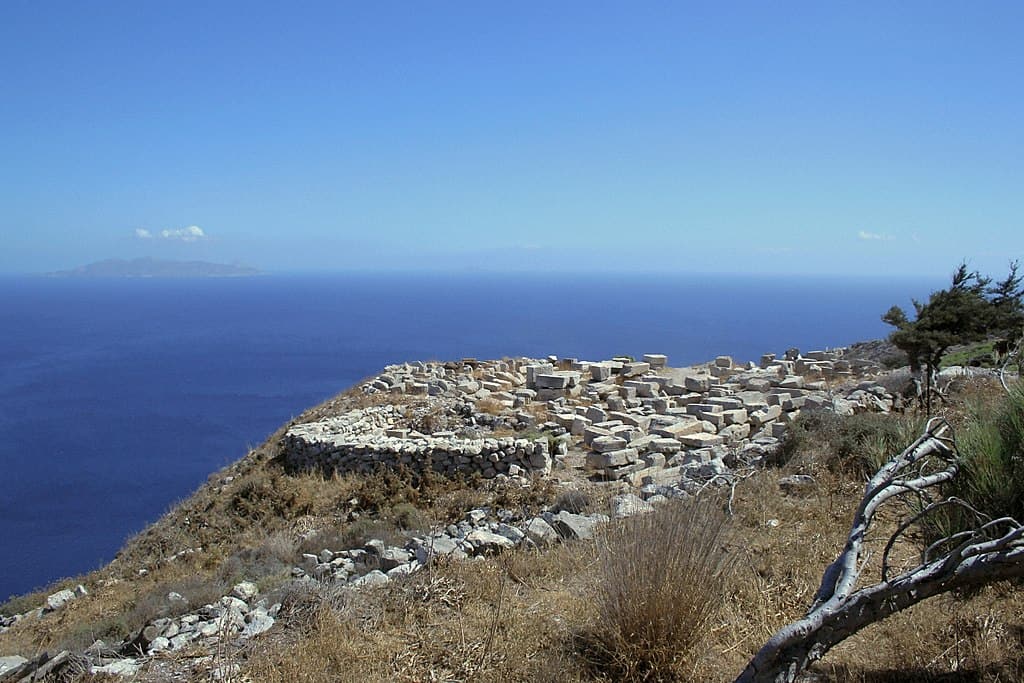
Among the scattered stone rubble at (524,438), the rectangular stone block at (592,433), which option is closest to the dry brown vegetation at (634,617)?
the scattered stone rubble at (524,438)

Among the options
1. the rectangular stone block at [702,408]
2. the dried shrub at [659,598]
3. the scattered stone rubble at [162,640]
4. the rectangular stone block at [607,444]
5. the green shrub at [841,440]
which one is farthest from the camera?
the rectangular stone block at [702,408]

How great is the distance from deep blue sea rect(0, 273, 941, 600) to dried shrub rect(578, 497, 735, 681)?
1026 inches

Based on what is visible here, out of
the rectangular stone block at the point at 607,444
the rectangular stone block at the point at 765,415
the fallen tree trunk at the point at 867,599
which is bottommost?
the rectangular stone block at the point at 607,444

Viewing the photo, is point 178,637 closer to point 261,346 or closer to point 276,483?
point 276,483

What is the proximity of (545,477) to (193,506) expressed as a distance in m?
8.40

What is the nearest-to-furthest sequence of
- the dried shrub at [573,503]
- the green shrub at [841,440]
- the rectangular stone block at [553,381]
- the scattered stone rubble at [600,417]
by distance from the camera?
1. the green shrub at [841,440]
2. the dried shrub at [573,503]
3. the scattered stone rubble at [600,417]
4. the rectangular stone block at [553,381]

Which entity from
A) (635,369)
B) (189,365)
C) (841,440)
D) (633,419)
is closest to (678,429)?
(633,419)

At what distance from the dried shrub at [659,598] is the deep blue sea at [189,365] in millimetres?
26053

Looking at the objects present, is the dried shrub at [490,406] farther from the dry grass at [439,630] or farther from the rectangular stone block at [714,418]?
the dry grass at [439,630]

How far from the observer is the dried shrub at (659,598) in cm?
401

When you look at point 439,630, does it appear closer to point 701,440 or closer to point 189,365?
point 701,440

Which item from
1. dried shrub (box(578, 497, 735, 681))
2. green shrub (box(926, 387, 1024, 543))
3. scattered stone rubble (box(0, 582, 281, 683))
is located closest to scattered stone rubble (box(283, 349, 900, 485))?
green shrub (box(926, 387, 1024, 543))

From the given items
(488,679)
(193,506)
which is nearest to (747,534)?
(488,679)

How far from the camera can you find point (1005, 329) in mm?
16469
